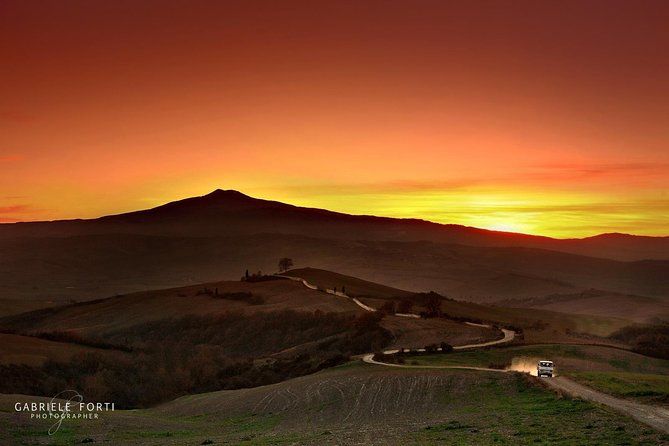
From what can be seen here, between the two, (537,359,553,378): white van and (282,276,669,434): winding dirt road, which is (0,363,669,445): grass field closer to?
(282,276,669,434): winding dirt road

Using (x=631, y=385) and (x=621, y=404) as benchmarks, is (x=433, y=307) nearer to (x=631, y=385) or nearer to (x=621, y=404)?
(x=631, y=385)

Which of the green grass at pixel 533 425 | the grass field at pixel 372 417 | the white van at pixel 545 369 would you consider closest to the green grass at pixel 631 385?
the white van at pixel 545 369

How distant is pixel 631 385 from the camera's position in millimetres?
50938

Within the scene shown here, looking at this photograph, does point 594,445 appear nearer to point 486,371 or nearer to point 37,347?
point 486,371

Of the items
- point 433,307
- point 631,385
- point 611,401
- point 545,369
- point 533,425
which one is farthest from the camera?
point 433,307

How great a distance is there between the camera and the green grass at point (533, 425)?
32562 mm

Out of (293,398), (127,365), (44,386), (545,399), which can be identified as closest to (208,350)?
(127,365)

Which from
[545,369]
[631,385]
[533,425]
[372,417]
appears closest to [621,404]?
[533,425]

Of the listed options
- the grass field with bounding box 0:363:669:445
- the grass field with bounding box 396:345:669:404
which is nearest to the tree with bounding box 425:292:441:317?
the grass field with bounding box 396:345:669:404

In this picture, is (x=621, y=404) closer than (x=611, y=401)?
Yes

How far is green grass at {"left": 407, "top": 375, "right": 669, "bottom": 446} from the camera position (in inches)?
1282

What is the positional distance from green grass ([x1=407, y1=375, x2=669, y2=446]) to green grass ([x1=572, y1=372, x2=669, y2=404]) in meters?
4.75

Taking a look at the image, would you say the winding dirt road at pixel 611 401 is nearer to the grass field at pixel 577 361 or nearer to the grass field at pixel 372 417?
the grass field at pixel 372 417

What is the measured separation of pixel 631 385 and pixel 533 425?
56.7 feet
